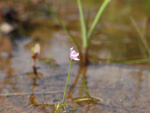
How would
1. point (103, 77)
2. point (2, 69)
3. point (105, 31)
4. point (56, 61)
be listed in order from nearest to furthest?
point (103, 77)
point (2, 69)
point (56, 61)
point (105, 31)

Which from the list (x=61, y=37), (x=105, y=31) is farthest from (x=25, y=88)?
(x=105, y=31)

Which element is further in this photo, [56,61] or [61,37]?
[61,37]

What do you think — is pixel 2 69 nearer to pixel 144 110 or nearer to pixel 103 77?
pixel 103 77

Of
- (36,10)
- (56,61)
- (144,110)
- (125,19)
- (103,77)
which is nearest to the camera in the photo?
(144,110)

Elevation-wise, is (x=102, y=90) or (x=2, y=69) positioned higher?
(x=2, y=69)

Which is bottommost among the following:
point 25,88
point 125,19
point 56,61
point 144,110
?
point 144,110

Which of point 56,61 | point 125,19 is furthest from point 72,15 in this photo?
point 56,61
